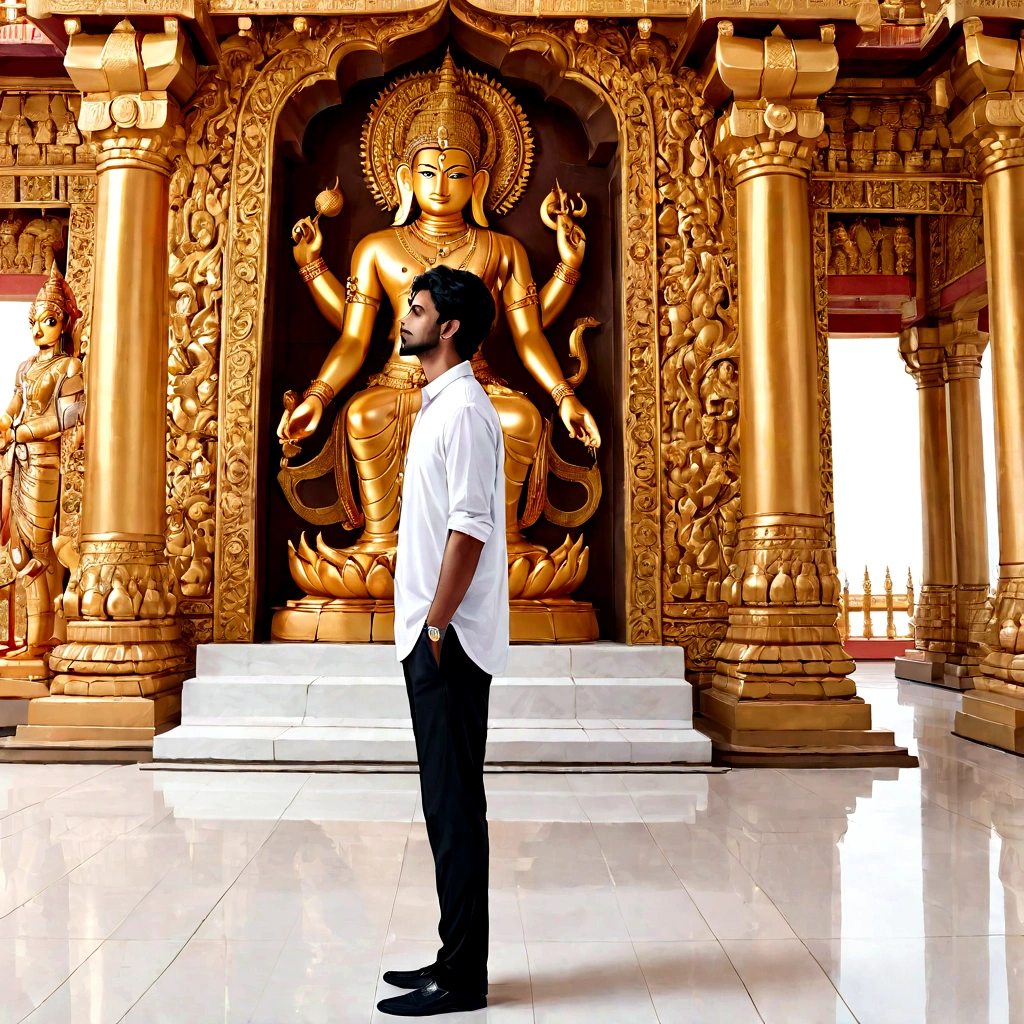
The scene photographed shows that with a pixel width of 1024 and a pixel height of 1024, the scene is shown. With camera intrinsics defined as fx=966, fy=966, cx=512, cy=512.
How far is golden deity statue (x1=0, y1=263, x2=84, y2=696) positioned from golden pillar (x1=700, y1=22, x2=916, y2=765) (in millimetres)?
3313

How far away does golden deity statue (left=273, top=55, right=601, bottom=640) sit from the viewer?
4730 millimetres

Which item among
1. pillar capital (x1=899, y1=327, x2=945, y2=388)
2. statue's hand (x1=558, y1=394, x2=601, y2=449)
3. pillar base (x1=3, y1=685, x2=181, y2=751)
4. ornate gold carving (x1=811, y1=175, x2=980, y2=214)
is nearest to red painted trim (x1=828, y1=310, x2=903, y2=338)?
pillar capital (x1=899, y1=327, x2=945, y2=388)

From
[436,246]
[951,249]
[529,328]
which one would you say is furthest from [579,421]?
[951,249]

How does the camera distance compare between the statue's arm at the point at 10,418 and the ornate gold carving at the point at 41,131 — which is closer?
the statue's arm at the point at 10,418

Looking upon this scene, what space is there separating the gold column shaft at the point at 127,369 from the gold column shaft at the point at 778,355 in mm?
2717

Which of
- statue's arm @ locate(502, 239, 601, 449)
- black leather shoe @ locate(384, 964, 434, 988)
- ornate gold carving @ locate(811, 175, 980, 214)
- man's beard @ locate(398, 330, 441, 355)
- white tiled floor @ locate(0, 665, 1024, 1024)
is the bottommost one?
white tiled floor @ locate(0, 665, 1024, 1024)

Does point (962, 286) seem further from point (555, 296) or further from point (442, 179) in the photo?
point (442, 179)

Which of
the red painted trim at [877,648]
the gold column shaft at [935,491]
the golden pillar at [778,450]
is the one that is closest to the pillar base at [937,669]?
the gold column shaft at [935,491]

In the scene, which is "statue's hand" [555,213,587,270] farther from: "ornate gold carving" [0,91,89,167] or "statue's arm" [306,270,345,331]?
"ornate gold carving" [0,91,89,167]

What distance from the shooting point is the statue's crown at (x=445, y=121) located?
511 cm

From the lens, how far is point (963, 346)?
25.3 feet

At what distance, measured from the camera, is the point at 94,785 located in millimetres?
3533

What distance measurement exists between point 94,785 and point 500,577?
2441mm

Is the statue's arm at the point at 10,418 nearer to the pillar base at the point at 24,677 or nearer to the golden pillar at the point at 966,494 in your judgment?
the pillar base at the point at 24,677
